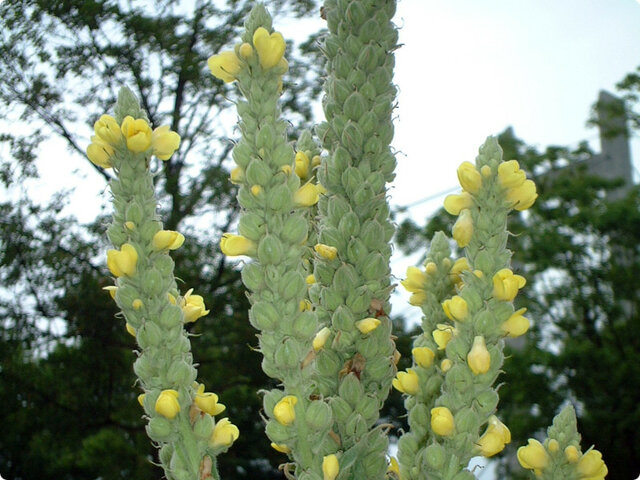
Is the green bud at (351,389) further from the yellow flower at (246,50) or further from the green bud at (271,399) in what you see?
the yellow flower at (246,50)

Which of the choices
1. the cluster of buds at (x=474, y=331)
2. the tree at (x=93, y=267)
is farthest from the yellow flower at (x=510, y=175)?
the tree at (x=93, y=267)

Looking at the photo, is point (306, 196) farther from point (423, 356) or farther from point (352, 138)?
point (423, 356)

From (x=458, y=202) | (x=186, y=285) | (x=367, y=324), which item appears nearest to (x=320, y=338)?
(x=367, y=324)

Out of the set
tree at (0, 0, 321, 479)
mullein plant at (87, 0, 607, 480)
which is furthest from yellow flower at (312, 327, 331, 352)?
tree at (0, 0, 321, 479)

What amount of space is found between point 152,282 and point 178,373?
5cm

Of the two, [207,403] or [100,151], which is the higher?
[100,151]

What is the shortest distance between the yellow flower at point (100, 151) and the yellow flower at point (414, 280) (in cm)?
22

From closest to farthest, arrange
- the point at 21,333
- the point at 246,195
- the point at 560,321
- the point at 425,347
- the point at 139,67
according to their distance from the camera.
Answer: the point at 246,195 < the point at 425,347 < the point at 21,333 < the point at 139,67 < the point at 560,321

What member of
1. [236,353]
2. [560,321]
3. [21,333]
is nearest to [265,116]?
[236,353]

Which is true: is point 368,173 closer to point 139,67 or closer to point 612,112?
point 139,67

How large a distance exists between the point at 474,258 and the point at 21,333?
6.22m

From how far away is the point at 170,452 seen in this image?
0.36 meters

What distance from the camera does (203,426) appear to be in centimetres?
36

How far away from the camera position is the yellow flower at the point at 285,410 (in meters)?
0.33
